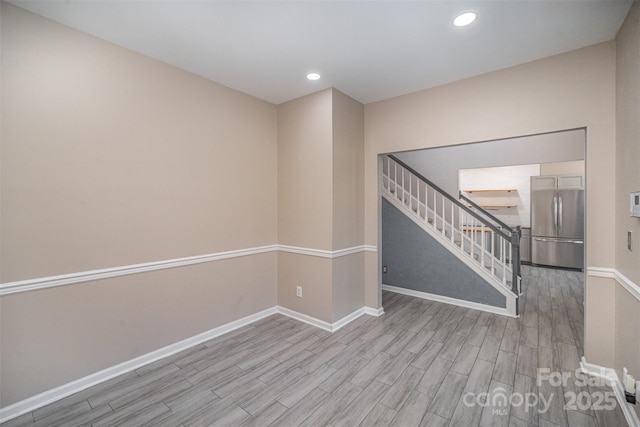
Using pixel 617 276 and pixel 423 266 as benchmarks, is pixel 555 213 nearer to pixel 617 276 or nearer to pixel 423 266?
pixel 423 266

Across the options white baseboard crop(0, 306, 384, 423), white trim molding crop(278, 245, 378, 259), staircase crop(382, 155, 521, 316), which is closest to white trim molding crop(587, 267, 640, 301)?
staircase crop(382, 155, 521, 316)

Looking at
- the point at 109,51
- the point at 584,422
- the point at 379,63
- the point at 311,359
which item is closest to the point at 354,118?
the point at 379,63

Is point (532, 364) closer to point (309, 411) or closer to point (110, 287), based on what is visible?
point (309, 411)

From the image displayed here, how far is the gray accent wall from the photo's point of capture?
3.72 meters

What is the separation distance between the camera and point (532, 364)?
2383 mm

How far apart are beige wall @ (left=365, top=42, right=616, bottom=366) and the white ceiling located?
0.15m

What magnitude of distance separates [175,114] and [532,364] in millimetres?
4033

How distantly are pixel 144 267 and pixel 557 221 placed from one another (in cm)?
759

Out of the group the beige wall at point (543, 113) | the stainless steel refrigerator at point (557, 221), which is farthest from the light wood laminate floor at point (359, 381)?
the stainless steel refrigerator at point (557, 221)

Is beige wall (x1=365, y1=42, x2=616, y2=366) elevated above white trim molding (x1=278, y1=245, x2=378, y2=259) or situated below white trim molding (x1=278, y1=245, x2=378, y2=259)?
above

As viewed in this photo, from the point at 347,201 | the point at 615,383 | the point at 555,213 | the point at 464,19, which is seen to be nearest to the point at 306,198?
the point at 347,201

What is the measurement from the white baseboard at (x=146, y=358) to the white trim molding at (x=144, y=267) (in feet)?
2.49

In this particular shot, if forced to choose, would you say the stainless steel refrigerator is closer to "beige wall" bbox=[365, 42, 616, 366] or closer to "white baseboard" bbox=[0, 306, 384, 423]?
"beige wall" bbox=[365, 42, 616, 366]

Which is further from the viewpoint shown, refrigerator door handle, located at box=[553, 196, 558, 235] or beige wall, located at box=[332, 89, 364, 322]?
refrigerator door handle, located at box=[553, 196, 558, 235]
